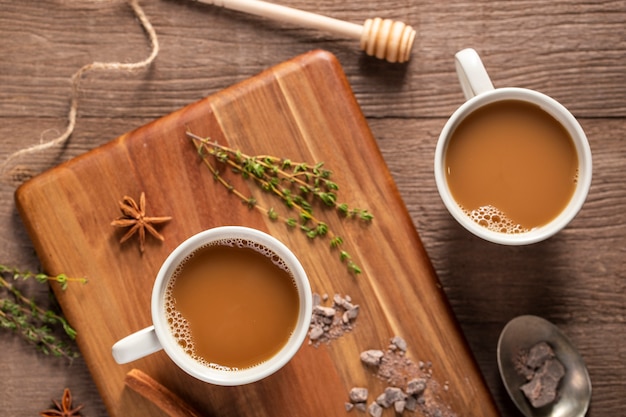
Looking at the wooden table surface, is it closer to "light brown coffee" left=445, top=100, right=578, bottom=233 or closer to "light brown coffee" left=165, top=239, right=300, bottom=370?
"light brown coffee" left=445, top=100, right=578, bottom=233

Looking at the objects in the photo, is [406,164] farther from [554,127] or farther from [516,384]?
[516,384]

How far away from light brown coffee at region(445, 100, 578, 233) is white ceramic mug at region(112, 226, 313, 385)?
39 cm

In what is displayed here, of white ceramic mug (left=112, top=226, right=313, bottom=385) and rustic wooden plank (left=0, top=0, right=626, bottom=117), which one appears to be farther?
rustic wooden plank (left=0, top=0, right=626, bottom=117)

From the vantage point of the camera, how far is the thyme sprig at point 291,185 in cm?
137

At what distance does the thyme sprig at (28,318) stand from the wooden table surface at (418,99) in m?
0.03

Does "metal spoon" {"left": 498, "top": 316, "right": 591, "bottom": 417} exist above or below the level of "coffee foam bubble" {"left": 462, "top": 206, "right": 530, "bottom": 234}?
below

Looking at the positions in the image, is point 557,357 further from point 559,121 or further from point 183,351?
point 183,351

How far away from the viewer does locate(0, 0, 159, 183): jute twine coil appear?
149 cm

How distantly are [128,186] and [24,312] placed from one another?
0.41 metres

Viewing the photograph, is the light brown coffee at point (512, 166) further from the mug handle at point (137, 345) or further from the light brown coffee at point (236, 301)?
the mug handle at point (137, 345)

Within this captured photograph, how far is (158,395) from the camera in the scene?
4.34 feet

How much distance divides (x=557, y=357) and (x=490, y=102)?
2.05 ft

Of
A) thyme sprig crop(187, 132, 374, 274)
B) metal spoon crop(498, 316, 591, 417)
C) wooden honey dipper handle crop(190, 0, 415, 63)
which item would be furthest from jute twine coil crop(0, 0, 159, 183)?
metal spoon crop(498, 316, 591, 417)

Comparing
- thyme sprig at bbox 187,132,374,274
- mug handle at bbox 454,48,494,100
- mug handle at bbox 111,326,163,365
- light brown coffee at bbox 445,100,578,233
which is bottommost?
mug handle at bbox 111,326,163,365
